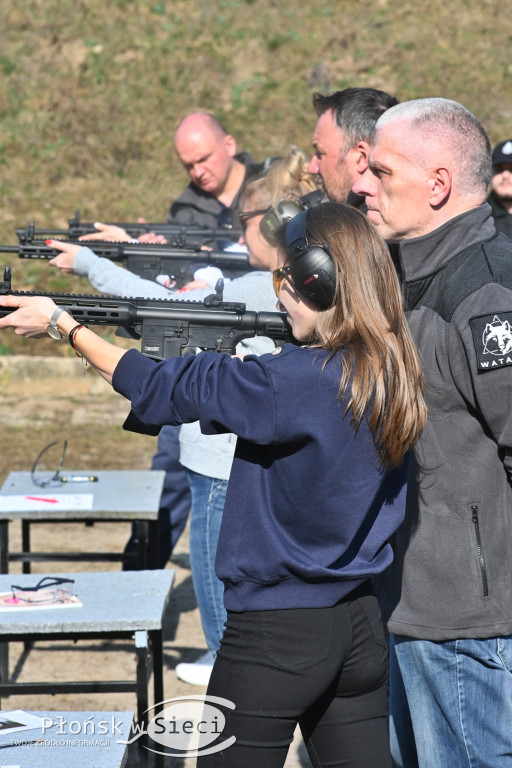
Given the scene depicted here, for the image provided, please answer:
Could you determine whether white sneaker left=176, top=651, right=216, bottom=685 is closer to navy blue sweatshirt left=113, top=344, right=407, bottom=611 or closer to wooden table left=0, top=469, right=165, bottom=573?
wooden table left=0, top=469, right=165, bottom=573

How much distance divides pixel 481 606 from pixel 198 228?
148 inches

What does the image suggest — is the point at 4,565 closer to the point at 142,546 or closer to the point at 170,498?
the point at 142,546

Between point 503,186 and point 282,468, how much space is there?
488 centimetres

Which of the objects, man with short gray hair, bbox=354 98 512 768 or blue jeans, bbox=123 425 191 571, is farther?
blue jeans, bbox=123 425 191 571

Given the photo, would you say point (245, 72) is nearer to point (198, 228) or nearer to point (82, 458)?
point (82, 458)

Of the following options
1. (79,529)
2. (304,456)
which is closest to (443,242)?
(304,456)

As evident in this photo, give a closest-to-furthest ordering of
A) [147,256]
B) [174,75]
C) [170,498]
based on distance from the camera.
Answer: [170,498] → [147,256] → [174,75]

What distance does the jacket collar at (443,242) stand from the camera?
2.32 metres

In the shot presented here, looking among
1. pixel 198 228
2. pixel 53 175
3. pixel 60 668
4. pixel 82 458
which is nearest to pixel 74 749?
pixel 60 668

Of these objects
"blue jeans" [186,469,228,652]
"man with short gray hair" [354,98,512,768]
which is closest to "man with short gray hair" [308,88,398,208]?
"man with short gray hair" [354,98,512,768]

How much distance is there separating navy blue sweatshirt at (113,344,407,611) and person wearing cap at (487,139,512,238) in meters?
4.65

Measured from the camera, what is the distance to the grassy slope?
13.0m

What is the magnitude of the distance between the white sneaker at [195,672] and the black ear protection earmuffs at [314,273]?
2.63m

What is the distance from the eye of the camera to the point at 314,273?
6.54ft
